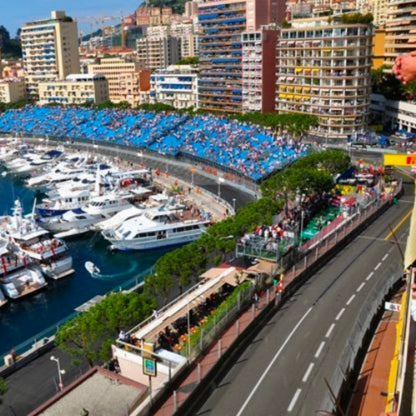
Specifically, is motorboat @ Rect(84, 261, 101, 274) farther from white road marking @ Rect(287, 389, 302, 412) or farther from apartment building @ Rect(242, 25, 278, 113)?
apartment building @ Rect(242, 25, 278, 113)

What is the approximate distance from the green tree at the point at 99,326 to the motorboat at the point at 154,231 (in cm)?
2382

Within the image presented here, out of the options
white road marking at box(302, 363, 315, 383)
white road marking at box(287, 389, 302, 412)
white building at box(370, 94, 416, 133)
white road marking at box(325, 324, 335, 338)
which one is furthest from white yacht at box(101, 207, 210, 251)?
white building at box(370, 94, 416, 133)

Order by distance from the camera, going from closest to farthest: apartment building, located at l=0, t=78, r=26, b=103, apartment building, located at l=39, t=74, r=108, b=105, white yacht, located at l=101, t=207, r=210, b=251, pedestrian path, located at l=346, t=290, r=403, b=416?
1. pedestrian path, located at l=346, t=290, r=403, b=416
2. white yacht, located at l=101, t=207, r=210, b=251
3. apartment building, located at l=39, t=74, r=108, b=105
4. apartment building, located at l=0, t=78, r=26, b=103

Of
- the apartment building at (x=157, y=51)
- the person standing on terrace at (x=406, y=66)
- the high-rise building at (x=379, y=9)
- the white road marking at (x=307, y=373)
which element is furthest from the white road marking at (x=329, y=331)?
the apartment building at (x=157, y=51)

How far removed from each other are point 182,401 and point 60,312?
2092 cm

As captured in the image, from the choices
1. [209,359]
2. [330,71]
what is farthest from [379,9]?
[209,359]

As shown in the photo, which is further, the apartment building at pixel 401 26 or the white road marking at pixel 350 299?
the apartment building at pixel 401 26

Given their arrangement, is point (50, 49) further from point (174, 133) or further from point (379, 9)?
point (379, 9)

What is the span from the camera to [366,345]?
22.7 m

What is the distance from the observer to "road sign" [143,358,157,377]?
18984 mm

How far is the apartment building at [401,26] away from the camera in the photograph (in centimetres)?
9225

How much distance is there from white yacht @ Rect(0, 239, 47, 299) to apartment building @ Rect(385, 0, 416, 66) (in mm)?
77774

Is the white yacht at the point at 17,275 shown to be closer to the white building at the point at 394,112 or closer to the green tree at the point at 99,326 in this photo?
the green tree at the point at 99,326

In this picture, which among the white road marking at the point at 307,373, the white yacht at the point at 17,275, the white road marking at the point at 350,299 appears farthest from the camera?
the white yacht at the point at 17,275
